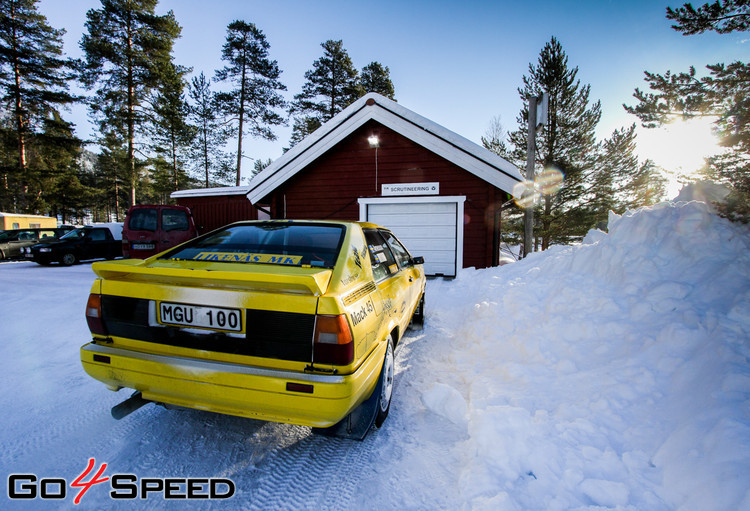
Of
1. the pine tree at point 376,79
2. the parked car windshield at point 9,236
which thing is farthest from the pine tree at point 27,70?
the pine tree at point 376,79

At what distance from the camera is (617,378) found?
2.54 m

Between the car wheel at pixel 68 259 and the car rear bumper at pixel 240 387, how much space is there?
44.3 ft

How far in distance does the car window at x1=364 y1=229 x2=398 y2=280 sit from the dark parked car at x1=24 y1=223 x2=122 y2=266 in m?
13.8

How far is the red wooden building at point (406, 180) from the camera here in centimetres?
876

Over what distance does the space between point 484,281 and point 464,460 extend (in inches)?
202

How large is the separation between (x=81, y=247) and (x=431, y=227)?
13.0 m

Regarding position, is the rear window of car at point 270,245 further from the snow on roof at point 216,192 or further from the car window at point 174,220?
the snow on roof at point 216,192

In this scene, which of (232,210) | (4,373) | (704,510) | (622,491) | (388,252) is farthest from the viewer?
(232,210)

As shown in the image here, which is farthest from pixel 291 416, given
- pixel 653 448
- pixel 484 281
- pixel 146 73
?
pixel 146 73

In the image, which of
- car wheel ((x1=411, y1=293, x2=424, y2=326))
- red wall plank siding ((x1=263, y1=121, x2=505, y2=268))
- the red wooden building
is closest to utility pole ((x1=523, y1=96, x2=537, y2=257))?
the red wooden building

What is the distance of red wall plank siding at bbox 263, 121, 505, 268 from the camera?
29.1 ft

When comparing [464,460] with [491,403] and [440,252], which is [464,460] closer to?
[491,403]

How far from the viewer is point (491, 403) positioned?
2.54m

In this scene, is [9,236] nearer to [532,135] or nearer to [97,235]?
[97,235]
